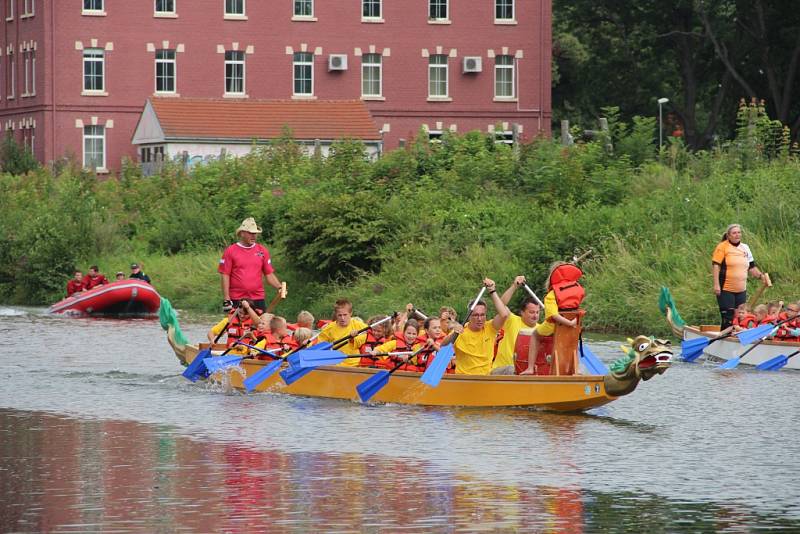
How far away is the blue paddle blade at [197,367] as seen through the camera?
75.7 feet

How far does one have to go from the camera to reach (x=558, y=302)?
754 inches

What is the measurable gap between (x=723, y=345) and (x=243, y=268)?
784 cm

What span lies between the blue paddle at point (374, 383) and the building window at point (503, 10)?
50504 millimetres

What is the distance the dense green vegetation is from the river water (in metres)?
8.43

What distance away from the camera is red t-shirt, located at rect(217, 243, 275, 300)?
897 inches

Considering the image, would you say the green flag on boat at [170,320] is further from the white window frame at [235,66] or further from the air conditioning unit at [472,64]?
the air conditioning unit at [472,64]

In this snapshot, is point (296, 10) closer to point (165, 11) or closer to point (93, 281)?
point (165, 11)

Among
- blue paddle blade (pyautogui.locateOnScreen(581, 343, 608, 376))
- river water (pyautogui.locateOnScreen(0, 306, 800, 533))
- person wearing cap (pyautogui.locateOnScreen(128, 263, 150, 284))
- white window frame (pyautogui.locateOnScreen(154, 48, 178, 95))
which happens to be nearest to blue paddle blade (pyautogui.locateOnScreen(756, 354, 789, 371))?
river water (pyautogui.locateOnScreen(0, 306, 800, 533))

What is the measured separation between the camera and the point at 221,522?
13.1 meters

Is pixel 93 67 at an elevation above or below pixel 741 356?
above

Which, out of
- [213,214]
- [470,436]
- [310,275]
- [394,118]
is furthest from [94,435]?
[394,118]

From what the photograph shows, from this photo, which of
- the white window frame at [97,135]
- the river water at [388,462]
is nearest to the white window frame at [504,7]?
the white window frame at [97,135]

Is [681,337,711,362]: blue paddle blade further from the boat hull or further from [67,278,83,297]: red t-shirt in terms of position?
[67,278,83,297]: red t-shirt

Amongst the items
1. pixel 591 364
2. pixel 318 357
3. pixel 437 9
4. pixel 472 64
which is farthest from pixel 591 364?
pixel 437 9
